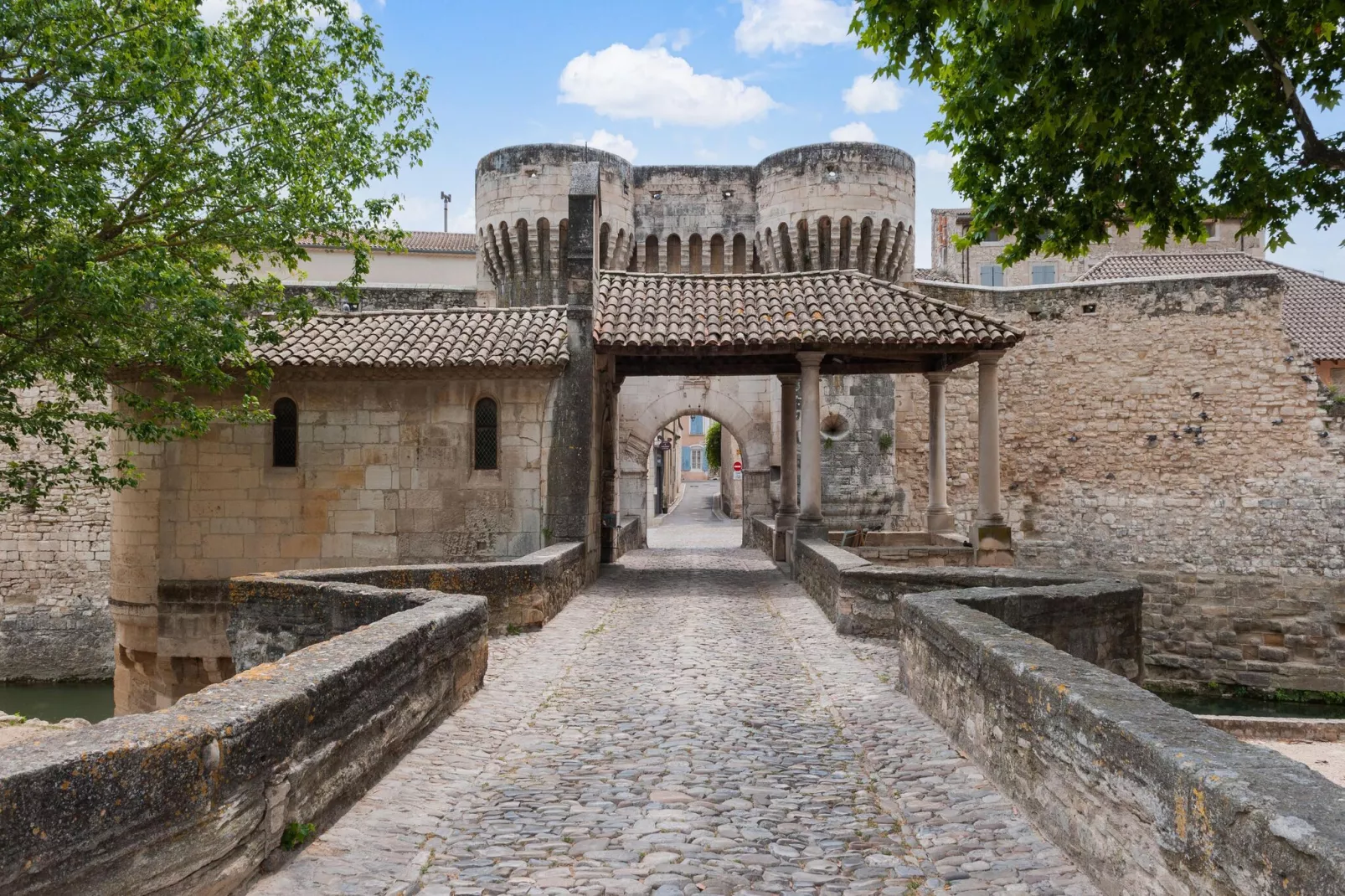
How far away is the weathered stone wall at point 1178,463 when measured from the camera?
20.4m

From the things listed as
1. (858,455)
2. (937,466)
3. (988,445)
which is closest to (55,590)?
(858,455)

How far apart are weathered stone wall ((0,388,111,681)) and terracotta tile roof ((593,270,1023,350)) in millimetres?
12710

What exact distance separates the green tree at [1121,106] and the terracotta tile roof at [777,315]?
4128 mm

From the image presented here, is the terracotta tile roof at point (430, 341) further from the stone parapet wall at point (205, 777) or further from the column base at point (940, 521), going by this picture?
the stone parapet wall at point (205, 777)

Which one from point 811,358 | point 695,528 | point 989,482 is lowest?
point 695,528

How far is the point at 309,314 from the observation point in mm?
12578

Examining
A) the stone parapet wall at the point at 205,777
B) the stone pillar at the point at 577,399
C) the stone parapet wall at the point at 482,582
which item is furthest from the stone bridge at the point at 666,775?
the stone pillar at the point at 577,399

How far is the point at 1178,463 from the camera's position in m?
21.9

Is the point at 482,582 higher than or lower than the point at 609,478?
lower

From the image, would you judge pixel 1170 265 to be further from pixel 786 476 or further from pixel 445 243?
pixel 445 243

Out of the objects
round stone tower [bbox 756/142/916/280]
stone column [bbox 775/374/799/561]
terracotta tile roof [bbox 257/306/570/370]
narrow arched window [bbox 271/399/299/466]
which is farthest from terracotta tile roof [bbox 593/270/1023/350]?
round stone tower [bbox 756/142/916/280]

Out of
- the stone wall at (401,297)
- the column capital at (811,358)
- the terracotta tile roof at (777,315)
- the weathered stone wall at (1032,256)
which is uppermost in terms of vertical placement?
the weathered stone wall at (1032,256)

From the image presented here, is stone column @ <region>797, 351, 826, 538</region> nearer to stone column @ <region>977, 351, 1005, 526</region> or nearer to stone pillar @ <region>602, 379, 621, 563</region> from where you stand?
stone column @ <region>977, 351, 1005, 526</region>

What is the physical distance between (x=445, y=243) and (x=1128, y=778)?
3973 cm
